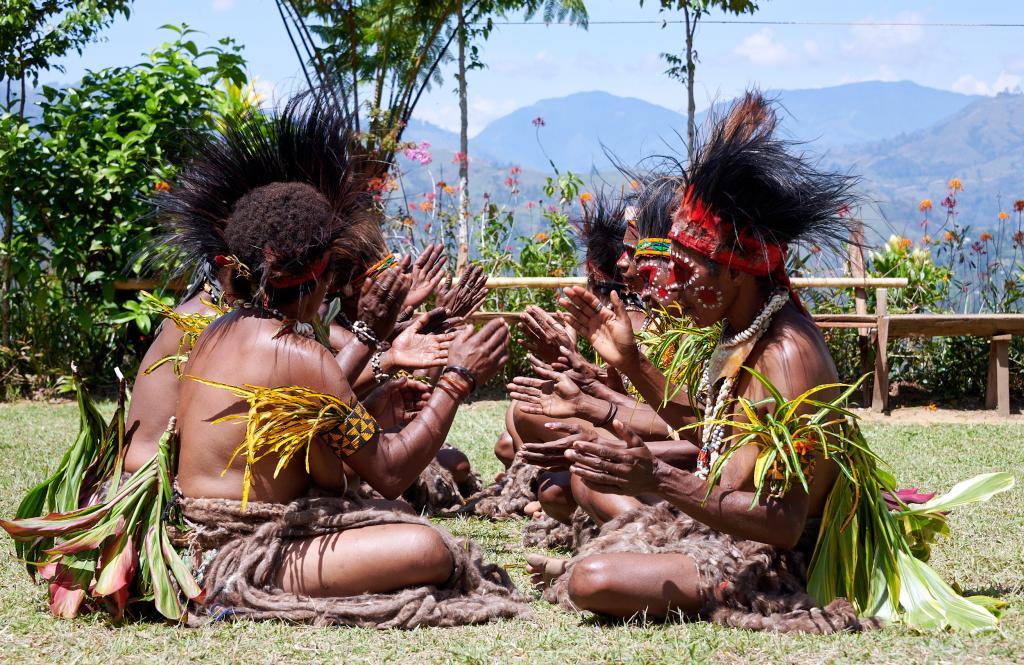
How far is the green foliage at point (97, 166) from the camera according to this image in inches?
358

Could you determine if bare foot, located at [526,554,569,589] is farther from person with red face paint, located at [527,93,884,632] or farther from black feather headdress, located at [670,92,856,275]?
black feather headdress, located at [670,92,856,275]

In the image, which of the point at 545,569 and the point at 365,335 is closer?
the point at 545,569

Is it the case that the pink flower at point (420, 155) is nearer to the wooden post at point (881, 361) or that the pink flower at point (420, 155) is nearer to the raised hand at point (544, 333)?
the wooden post at point (881, 361)

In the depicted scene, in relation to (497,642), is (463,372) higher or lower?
higher

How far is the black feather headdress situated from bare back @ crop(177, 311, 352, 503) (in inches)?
51.7

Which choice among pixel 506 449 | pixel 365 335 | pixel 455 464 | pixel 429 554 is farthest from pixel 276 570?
pixel 506 449

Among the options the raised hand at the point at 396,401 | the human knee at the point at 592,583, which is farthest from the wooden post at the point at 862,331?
the human knee at the point at 592,583

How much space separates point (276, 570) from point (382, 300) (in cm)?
→ 152

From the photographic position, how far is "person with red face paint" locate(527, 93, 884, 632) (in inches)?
129

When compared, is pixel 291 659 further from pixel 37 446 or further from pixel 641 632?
pixel 37 446

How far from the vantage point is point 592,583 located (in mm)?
3426

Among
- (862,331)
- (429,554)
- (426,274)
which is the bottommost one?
(429,554)

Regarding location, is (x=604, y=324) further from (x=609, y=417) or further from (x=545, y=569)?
(x=545, y=569)

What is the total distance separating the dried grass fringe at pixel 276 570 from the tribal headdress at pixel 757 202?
145 cm
